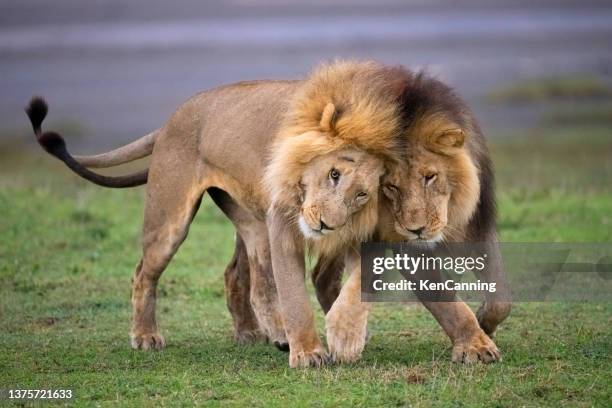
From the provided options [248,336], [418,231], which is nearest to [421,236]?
[418,231]

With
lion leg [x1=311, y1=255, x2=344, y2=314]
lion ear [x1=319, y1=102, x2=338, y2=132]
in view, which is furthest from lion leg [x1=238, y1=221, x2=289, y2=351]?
lion ear [x1=319, y1=102, x2=338, y2=132]

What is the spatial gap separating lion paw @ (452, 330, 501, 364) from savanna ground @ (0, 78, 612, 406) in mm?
58

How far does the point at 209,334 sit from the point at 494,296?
1.58 metres

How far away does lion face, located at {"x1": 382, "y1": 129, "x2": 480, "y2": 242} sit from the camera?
5.18m

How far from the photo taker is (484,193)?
5656mm

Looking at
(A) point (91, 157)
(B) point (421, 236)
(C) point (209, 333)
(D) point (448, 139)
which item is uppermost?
(D) point (448, 139)

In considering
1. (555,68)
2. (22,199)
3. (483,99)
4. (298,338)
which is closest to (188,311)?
(298,338)

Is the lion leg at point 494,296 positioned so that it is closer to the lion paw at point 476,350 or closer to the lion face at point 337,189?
the lion paw at point 476,350

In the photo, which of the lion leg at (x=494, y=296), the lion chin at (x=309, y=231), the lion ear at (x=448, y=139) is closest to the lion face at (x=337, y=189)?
the lion chin at (x=309, y=231)

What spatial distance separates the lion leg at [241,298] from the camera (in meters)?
6.43

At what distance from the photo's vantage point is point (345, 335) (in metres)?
5.34

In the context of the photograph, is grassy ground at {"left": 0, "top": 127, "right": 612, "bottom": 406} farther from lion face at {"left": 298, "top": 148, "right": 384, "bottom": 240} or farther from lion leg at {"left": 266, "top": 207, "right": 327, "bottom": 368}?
lion face at {"left": 298, "top": 148, "right": 384, "bottom": 240}

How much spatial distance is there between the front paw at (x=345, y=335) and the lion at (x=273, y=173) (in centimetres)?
10

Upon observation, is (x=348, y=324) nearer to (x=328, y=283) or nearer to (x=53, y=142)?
(x=328, y=283)
